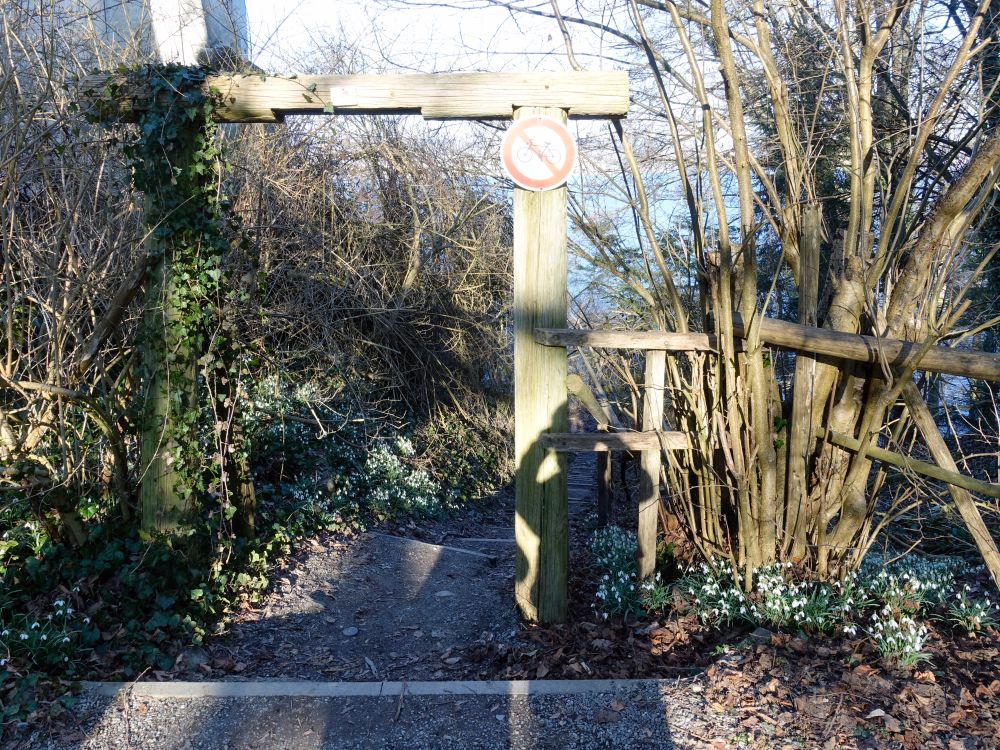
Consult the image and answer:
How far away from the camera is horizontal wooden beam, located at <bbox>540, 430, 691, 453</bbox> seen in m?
4.71

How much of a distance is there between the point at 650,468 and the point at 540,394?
91cm

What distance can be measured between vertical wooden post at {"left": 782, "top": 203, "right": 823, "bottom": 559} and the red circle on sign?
149 cm

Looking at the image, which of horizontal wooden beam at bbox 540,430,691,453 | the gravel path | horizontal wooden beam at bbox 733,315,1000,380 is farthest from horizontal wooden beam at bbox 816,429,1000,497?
the gravel path

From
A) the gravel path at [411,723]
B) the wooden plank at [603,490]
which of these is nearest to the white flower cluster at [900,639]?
the gravel path at [411,723]

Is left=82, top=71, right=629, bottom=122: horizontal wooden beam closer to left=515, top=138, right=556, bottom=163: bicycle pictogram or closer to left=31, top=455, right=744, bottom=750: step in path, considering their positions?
left=515, top=138, right=556, bottom=163: bicycle pictogram

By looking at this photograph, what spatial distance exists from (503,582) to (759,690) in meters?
3.07

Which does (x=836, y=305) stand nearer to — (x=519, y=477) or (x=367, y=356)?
(x=519, y=477)

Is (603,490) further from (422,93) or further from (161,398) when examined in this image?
(422,93)

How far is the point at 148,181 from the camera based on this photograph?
477 centimetres

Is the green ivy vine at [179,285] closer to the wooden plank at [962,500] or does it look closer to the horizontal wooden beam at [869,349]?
the horizontal wooden beam at [869,349]

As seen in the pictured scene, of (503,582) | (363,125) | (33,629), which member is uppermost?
(363,125)

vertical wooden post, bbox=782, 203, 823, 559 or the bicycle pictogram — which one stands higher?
the bicycle pictogram

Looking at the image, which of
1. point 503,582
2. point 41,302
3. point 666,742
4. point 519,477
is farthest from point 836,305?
point 41,302

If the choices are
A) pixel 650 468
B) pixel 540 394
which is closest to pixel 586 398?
pixel 650 468
